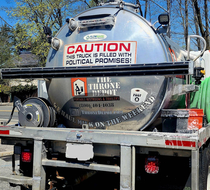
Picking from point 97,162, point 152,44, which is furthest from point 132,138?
point 152,44

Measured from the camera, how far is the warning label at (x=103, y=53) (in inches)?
138

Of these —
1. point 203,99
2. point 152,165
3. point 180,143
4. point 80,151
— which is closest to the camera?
point 180,143

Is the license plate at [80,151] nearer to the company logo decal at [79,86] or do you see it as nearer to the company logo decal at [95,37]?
the company logo decal at [79,86]

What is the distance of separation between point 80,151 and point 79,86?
915mm

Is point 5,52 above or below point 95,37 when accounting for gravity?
above

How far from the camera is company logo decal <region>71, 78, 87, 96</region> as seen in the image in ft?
12.1

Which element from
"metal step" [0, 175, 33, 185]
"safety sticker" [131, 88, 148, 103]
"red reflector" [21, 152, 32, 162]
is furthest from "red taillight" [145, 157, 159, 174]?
"red reflector" [21, 152, 32, 162]

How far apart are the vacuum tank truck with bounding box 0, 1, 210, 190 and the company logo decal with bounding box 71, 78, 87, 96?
1 centimetres

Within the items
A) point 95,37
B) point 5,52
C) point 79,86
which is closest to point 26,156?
point 79,86

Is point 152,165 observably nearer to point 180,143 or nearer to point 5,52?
point 180,143

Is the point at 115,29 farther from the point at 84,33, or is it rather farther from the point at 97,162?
the point at 97,162

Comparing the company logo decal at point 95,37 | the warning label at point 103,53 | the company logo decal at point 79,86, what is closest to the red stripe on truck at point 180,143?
the warning label at point 103,53

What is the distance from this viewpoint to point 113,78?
11.6ft

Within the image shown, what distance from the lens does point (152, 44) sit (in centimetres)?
354
